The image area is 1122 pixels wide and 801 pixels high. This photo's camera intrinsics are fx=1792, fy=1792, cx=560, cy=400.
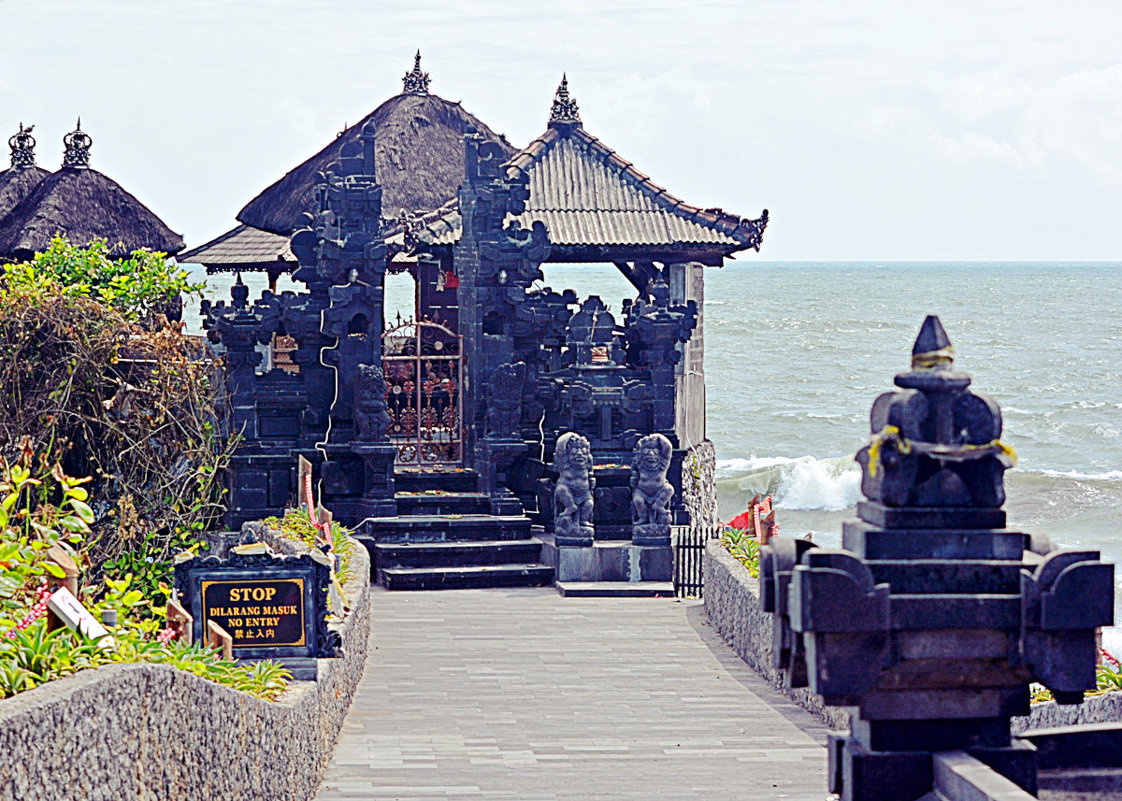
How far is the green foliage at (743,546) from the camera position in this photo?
17984 millimetres

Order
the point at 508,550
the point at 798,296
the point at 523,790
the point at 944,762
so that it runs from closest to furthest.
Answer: the point at 944,762
the point at 523,790
the point at 508,550
the point at 798,296

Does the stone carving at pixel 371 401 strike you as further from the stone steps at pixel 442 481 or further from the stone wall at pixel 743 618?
the stone wall at pixel 743 618

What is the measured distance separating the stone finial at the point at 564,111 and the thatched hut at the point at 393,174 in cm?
114

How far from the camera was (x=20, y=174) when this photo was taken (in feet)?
111

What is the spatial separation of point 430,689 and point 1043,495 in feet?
138

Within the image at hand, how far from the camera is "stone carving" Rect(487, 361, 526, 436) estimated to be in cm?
2191

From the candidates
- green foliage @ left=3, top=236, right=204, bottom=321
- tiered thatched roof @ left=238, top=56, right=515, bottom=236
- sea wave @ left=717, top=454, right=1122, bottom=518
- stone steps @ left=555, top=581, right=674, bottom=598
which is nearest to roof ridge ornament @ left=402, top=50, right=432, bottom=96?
tiered thatched roof @ left=238, top=56, right=515, bottom=236

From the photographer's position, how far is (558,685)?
52.1 ft

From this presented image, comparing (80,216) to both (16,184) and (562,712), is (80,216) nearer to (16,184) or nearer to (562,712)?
(16,184)

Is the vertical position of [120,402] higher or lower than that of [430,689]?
higher

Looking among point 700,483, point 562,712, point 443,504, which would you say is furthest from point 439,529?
point 700,483

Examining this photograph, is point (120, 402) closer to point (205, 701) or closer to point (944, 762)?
Result: point (205, 701)

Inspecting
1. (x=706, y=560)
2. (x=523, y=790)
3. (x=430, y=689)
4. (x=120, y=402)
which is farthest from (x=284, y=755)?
(x=120, y=402)

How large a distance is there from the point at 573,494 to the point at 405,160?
40.4ft
